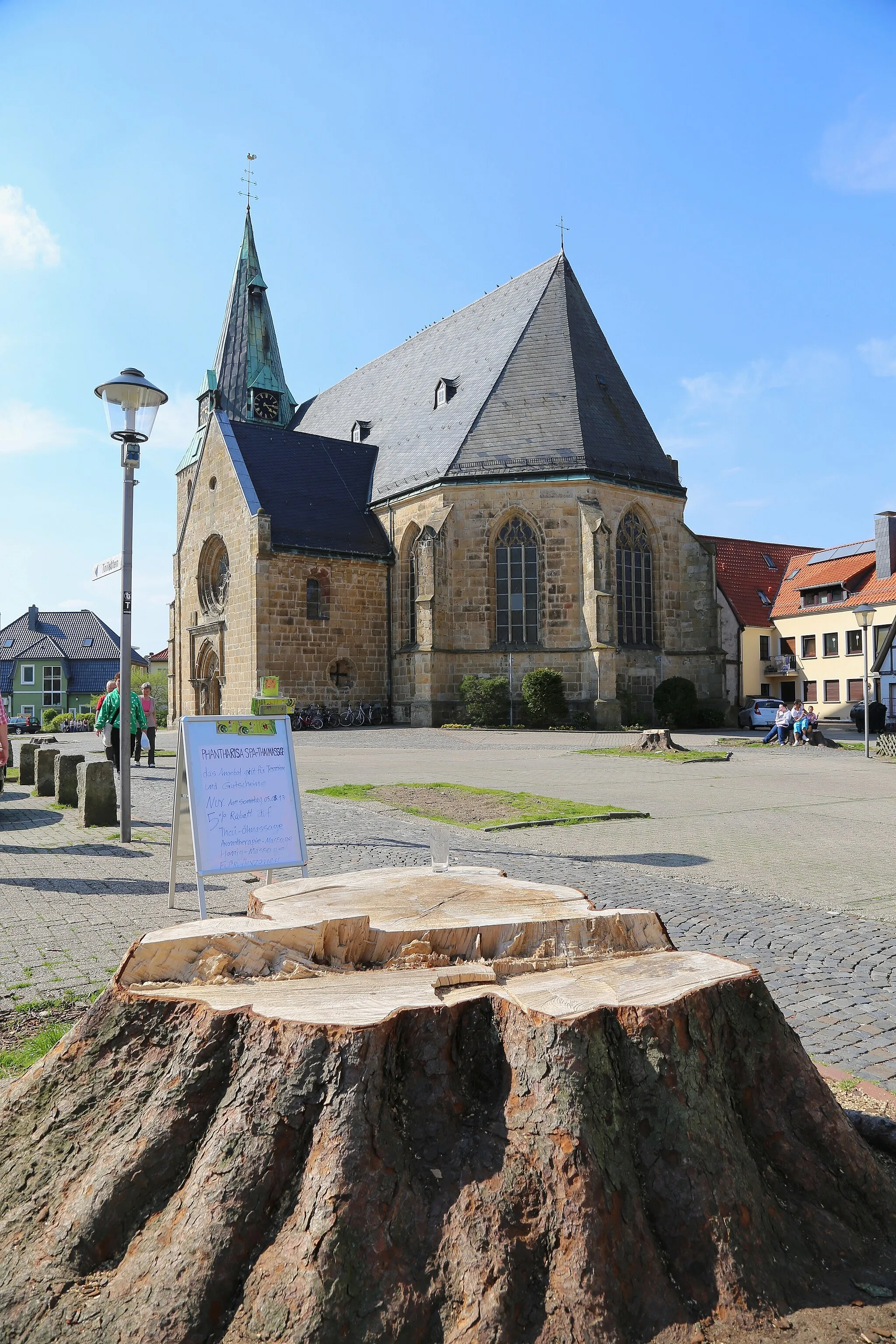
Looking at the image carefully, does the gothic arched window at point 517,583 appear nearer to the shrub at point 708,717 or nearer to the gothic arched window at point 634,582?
the gothic arched window at point 634,582

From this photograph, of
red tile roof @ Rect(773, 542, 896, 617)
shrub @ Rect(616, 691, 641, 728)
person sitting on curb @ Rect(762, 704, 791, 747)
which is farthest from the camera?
red tile roof @ Rect(773, 542, 896, 617)

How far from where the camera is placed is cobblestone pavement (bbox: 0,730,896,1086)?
432 centimetres

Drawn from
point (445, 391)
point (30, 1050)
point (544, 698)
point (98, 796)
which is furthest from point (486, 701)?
point (30, 1050)

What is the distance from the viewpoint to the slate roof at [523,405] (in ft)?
101

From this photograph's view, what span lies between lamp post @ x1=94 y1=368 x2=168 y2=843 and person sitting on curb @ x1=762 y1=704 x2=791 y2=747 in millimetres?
19070

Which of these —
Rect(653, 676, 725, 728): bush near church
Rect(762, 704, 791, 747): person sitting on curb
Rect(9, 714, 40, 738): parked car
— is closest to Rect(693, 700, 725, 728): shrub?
Rect(653, 676, 725, 728): bush near church

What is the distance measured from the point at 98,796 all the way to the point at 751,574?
44910 mm

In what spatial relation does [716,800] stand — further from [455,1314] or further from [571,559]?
[571,559]

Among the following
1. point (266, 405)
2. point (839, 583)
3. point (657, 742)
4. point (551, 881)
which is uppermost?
point (266, 405)

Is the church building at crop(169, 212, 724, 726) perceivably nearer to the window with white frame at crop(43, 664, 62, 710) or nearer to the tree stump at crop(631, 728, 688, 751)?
the tree stump at crop(631, 728, 688, 751)

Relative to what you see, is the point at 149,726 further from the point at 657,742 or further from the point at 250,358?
the point at 250,358

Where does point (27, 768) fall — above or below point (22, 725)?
above

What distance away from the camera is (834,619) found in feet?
142

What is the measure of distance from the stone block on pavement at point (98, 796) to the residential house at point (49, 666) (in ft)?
190
